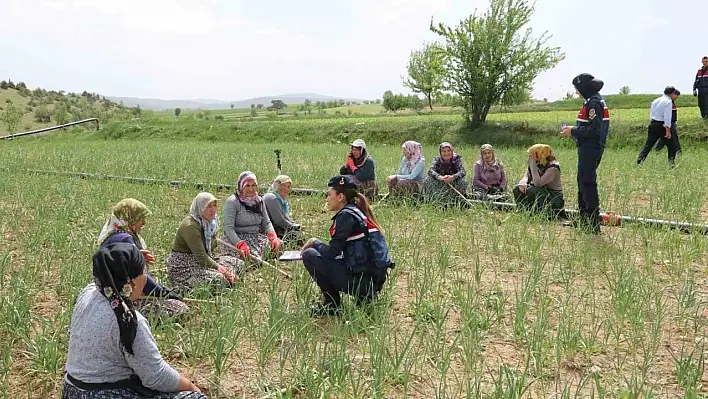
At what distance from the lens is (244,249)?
4.72 meters

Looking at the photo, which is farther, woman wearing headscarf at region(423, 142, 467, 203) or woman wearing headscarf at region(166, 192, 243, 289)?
woman wearing headscarf at region(423, 142, 467, 203)

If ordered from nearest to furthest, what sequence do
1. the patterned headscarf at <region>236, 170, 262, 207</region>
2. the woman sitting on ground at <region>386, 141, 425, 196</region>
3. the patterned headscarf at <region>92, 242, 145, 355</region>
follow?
the patterned headscarf at <region>92, 242, 145, 355</region> → the patterned headscarf at <region>236, 170, 262, 207</region> → the woman sitting on ground at <region>386, 141, 425, 196</region>

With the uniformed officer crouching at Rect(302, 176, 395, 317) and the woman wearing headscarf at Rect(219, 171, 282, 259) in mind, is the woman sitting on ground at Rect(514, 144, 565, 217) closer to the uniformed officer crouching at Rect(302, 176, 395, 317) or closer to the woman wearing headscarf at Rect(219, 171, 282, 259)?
the woman wearing headscarf at Rect(219, 171, 282, 259)

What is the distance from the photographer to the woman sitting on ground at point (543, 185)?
20.5 ft

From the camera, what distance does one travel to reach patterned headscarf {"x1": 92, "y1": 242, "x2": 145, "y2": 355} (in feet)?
7.11

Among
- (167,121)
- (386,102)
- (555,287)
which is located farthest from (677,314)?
(386,102)

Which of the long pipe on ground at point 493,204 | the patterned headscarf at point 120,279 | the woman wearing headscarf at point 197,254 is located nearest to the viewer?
the patterned headscarf at point 120,279

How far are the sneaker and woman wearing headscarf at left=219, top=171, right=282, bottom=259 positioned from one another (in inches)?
46.2

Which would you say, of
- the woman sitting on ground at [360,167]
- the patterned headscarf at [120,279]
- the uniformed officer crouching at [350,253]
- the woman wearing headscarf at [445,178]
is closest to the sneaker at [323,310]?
the uniformed officer crouching at [350,253]

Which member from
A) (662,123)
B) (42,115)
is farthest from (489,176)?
(42,115)

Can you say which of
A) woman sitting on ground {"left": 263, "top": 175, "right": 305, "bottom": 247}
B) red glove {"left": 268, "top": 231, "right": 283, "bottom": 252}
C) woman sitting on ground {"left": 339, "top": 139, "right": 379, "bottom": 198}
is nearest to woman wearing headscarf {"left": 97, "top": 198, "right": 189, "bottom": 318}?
red glove {"left": 268, "top": 231, "right": 283, "bottom": 252}

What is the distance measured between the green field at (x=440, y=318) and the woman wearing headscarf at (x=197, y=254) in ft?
0.81

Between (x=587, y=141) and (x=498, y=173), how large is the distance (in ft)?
5.32

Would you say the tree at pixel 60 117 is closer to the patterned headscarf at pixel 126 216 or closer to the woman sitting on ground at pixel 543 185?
the woman sitting on ground at pixel 543 185
